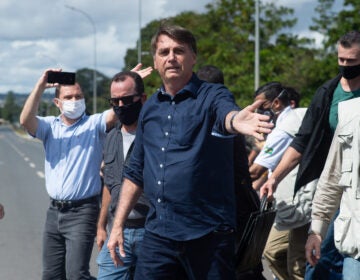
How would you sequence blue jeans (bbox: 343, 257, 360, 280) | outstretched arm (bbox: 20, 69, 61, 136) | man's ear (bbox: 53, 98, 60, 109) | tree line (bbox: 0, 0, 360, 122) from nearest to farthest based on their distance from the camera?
blue jeans (bbox: 343, 257, 360, 280) < outstretched arm (bbox: 20, 69, 61, 136) < man's ear (bbox: 53, 98, 60, 109) < tree line (bbox: 0, 0, 360, 122)

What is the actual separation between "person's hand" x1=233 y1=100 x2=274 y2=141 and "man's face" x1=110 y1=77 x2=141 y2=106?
77.4 inches

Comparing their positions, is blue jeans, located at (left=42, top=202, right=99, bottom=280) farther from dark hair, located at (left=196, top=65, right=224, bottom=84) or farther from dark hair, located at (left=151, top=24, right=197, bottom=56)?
dark hair, located at (left=151, top=24, right=197, bottom=56)

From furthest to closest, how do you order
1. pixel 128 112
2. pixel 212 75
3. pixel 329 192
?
pixel 212 75, pixel 128 112, pixel 329 192

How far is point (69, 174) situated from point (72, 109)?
493 millimetres

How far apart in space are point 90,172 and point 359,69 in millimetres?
2071

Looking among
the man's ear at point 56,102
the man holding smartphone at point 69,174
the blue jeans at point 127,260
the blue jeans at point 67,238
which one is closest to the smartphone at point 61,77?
the man holding smartphone at point 69,174

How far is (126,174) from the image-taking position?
4145 mm

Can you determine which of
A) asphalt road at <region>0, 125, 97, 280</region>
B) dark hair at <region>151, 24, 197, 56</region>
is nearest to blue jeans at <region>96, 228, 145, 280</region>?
dark hair at <region>151, 24, 197, 56</region>

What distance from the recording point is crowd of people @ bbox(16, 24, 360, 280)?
362 cm

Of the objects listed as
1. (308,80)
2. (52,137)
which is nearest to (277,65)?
(308,80)

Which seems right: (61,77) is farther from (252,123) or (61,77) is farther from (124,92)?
(252,123)

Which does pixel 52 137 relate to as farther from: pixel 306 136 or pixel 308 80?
pixel 308 80

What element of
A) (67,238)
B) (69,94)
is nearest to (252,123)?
(67,238)

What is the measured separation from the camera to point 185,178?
363 cm
